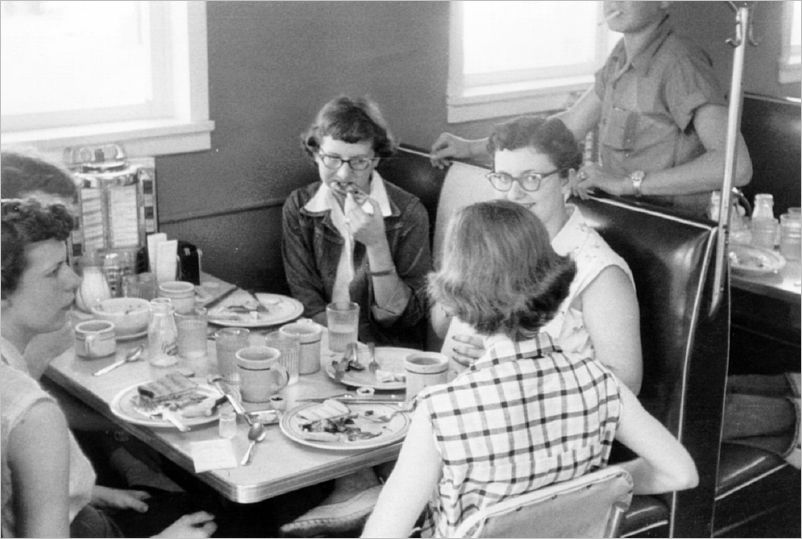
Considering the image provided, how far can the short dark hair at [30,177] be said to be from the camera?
256cm

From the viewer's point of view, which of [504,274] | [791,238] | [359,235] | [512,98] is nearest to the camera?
[504,274]

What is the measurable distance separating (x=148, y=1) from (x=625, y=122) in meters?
1.53

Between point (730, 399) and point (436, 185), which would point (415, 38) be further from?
point (730, 399)

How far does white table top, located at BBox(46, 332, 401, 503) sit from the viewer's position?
75.4 inches

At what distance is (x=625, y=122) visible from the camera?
3486 mm

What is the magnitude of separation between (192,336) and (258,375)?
31 cm

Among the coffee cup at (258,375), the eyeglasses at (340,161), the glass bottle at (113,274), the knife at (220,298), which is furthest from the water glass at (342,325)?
the glass bottle at (113,274)

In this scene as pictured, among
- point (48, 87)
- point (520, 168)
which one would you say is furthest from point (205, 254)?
point (520, 168)

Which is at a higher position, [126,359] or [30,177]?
[30,177]

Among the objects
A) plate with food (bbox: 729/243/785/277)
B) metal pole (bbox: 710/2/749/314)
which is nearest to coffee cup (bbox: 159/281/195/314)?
metal pole (bbox: 710/2/749/314)

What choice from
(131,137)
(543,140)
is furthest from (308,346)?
(131,137)

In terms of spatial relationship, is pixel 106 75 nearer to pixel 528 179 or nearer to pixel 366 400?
pixel 528 179

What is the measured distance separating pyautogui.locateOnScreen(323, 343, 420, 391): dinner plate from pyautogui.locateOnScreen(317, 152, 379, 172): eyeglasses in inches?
25.4

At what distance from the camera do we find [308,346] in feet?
7.80
